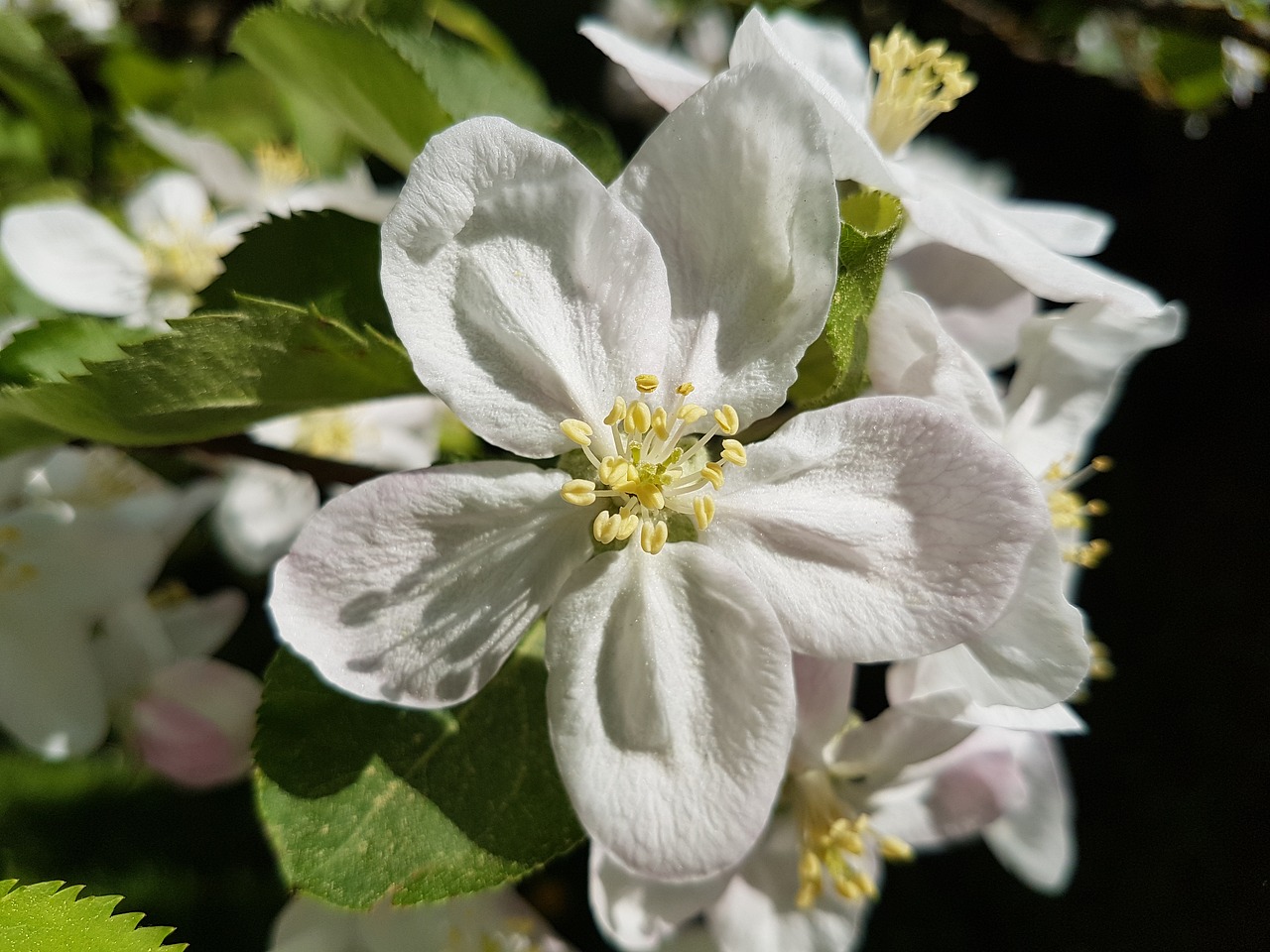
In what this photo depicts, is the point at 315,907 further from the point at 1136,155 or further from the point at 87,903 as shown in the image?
the point at 1136,155

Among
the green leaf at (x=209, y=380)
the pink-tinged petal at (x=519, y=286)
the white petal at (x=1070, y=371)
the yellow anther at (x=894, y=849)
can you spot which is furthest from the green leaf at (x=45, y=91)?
the yellow anther at (x=894, y=849)

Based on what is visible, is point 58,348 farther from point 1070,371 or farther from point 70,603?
point 1070,371

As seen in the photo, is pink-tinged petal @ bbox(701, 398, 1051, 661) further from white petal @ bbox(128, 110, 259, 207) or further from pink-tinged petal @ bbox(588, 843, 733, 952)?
white petal @ bbox(128, 110, 259, 207)

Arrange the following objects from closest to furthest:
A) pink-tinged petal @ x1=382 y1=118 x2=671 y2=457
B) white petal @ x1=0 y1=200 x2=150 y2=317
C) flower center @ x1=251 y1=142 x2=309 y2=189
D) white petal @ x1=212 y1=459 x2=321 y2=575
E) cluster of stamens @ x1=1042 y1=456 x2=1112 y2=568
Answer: pink-tinged petal @ x1=382 y1=118 x2=671 y2=457
cluster of stamens @ x1=1042 y1=456 x2=1112 y2=568
white petal @ x1=0 y1=200 x2=150 y2=317
white petal @ x1=212 y1=459 x2=321 y2=575
flower center @ x1=251 y1=142 x2=309 y2=189

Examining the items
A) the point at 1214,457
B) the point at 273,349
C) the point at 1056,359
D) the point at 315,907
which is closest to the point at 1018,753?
the point at 1056,359

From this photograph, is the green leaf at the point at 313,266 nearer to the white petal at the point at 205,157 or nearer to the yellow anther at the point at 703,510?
the yellow anther at the point at 703,510

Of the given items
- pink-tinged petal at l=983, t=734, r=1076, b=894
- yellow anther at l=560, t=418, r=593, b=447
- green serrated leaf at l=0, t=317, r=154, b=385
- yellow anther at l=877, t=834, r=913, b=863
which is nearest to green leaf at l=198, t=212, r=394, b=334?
green serrated leaf at l=0, t=317, r=154, b=385
